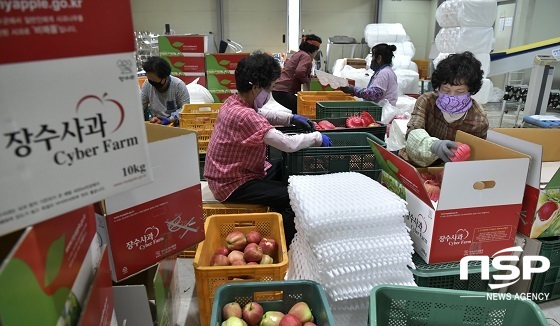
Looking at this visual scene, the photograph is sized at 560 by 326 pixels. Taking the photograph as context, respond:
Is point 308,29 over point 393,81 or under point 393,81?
over

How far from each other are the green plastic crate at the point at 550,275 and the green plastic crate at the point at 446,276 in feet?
1.11

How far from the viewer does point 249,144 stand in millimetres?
2064

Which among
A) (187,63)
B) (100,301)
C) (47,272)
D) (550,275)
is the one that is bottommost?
(550,275)

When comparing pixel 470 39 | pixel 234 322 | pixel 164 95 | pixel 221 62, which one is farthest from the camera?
pixel 470 39

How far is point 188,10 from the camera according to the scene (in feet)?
31.7

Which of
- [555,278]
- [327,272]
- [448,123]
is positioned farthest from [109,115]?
[555,278]

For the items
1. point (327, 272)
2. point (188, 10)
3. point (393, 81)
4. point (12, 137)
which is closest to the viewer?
point (12, 137)

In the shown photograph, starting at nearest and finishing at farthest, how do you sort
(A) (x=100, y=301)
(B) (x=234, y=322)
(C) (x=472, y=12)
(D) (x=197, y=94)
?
(A) (x=100, y=301) < (B) (x=234, y=322) < (D) (x=197, y=94) < (C) (x=472, y=12)

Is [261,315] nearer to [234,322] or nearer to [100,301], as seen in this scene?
[234,322]

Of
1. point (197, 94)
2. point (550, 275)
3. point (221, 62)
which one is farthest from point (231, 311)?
point (221, 62)

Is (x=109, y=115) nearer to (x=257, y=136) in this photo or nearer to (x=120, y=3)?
(x=120, y=3)

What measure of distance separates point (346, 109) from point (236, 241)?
5.69 ft

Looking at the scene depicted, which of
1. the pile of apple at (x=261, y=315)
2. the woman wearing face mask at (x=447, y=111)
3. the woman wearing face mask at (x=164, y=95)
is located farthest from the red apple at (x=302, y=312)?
the woman wearing face mask at (x=164, y=95)

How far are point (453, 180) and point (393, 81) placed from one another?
269 cm
